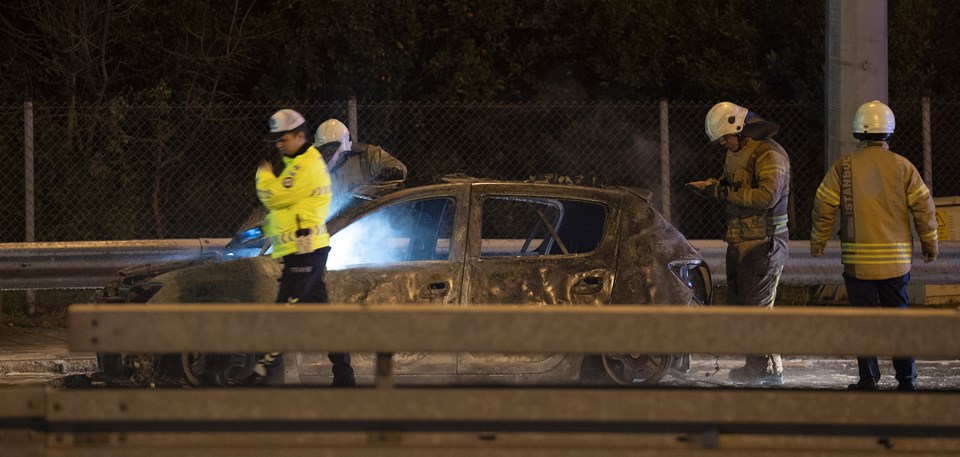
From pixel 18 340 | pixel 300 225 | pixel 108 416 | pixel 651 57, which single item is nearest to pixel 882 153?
pixel 300 225

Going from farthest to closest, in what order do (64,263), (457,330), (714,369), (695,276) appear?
(64,263) < (714,369) < (695,276) < (457,330)

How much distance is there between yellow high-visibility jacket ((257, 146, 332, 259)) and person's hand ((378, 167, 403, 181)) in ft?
7.38

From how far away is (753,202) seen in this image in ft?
29.9

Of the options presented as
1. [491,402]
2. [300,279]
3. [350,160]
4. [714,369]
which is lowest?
[714,369]

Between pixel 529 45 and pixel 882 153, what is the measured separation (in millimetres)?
9643

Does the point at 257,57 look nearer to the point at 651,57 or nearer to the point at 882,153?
the point at 651,57

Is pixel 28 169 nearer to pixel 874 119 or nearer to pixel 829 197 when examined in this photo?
pixel 829 197

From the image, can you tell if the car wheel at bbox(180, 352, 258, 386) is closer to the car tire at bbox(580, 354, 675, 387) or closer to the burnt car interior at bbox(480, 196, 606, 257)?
the burnt car interior at bbox(480, 196, 606, 257)

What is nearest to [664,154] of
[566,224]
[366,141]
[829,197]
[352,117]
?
[352,117]

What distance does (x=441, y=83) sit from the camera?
17.1m

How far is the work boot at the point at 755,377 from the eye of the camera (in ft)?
30.1

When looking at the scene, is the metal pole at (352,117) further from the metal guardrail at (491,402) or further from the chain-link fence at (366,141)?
the metal guardrail at (491,402)

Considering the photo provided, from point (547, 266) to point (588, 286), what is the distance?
0.28 metres

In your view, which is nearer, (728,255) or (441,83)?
(728,255)
